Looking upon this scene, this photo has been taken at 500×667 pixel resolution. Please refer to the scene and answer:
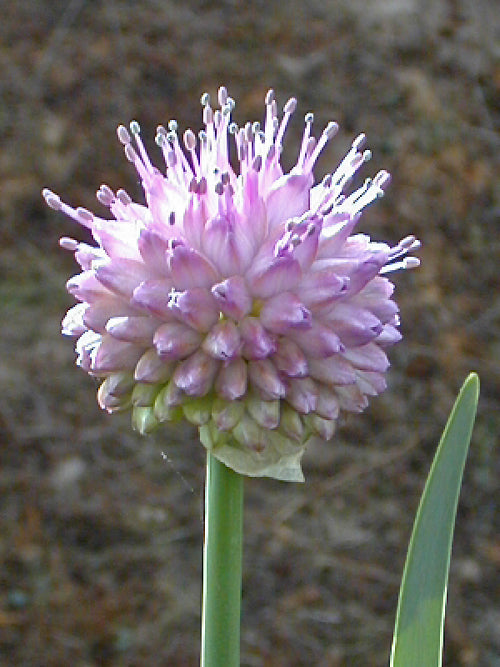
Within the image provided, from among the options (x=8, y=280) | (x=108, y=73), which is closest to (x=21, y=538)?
(x=8, y=280)

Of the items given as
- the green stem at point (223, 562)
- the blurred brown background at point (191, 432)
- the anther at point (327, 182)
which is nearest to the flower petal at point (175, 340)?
the green stem at point (223, 562)

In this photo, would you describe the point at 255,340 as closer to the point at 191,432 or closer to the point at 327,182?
the point at 327,182

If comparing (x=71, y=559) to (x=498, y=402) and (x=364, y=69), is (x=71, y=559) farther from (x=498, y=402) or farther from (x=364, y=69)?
(x=364, y=69)

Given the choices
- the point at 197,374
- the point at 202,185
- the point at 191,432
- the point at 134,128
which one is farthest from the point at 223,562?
the point at 191,432

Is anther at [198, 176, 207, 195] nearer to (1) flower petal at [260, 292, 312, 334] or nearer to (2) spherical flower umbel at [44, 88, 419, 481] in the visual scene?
(2) spherical flower umbel at [44, 88, 419, 481]

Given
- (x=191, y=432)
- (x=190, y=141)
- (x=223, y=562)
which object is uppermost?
(x=190, y=141)
